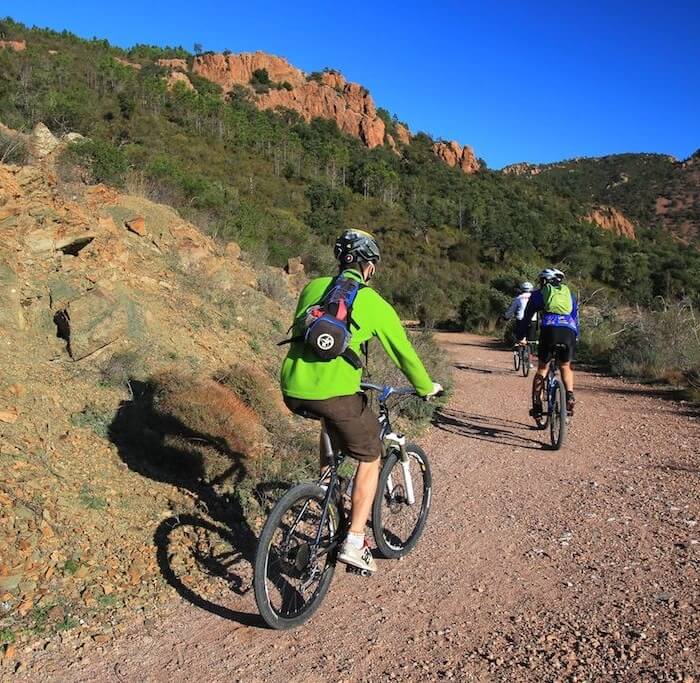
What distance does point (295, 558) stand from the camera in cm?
318

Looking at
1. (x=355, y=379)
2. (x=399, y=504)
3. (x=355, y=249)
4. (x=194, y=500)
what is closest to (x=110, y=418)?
(x=194, y=500)

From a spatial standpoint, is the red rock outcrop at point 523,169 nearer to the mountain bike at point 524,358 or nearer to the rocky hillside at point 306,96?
the rocky hillside at point 306,96

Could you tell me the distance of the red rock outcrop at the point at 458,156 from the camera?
85188 millimetres

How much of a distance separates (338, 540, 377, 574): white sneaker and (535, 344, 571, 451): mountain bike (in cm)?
368

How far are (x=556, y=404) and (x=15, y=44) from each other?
64.9 metres

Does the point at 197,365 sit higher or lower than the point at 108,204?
lower

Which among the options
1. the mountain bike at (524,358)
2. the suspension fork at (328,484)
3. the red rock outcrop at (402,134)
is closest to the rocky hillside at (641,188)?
the red rock outcrop at (402,134)

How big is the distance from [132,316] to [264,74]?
92.6 metres

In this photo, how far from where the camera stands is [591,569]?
3744 millimetres

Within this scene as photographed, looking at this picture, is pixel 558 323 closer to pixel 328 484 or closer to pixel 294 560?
pixel 328 484

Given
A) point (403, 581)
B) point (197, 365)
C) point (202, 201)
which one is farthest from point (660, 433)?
point (202, 201)

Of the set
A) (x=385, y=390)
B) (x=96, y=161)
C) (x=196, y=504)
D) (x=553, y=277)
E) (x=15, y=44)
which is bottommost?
(x=196, y=504)

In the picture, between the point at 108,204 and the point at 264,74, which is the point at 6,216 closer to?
the point at 108,204

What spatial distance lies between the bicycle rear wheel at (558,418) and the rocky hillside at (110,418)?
286 centimetres
